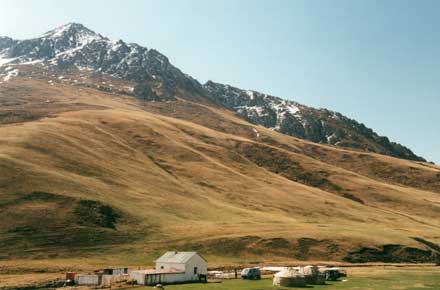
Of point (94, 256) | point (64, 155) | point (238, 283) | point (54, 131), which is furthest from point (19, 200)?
point (54, 131)

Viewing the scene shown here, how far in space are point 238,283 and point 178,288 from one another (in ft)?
28.9

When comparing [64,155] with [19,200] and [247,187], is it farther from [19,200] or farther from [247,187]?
[247,187]

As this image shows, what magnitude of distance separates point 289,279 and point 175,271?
1582 cm

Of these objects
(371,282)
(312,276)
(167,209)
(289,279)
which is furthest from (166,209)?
(371,282)

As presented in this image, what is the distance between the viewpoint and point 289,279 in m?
73.8

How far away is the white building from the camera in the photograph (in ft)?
237

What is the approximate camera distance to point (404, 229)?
5453 inches

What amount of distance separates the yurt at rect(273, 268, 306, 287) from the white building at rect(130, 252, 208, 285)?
11.0 meters

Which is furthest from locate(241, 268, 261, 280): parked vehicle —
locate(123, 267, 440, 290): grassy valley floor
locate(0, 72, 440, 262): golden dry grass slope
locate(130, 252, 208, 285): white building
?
locate(0, 72, 440, 262): golden dry grass slope

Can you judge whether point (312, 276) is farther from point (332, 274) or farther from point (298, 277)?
point (332, 274)

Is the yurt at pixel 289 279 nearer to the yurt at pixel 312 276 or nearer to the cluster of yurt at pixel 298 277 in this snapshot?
the cluster of yurt at pixel 298 277

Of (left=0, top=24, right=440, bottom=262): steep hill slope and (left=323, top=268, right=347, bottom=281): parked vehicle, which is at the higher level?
(left=0, top=24, right=440, bottom=262): steep hill slope

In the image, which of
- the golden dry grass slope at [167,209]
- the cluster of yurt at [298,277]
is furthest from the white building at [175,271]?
the golden dry grass slope at [167,209]

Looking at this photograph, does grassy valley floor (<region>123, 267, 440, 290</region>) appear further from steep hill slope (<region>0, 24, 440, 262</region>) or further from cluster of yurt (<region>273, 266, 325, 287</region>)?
steep hill slope (<region>0, 24, 440, 262</region>)
